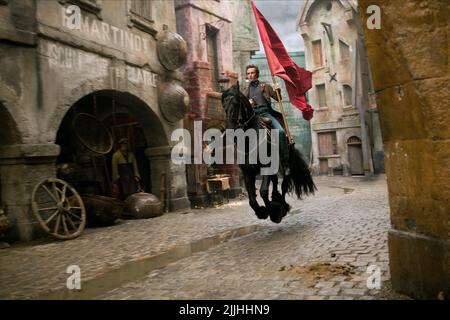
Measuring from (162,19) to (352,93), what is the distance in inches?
598

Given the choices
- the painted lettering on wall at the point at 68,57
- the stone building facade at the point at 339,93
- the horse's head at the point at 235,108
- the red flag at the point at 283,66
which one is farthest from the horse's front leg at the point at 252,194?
the stone building facade at the point at 339,93

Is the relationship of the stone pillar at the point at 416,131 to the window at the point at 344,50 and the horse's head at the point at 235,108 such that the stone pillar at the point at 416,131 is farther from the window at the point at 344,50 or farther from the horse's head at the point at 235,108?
the window at the point at 344,50

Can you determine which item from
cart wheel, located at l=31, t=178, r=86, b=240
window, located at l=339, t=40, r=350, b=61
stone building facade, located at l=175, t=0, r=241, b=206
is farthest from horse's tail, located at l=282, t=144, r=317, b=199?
window, located at l=339, t=40, r=350, b=61

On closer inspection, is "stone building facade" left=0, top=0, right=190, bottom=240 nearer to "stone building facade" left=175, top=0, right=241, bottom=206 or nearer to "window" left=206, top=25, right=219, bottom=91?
"stone building facade" left=175, top=0, right=241, bottom=206

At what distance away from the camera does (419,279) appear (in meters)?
2.54

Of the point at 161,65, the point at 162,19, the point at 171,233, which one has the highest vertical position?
the point at 162,19

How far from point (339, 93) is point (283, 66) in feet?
62.5

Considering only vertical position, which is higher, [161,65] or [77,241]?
[161,65]

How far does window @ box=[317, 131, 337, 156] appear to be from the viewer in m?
24.5

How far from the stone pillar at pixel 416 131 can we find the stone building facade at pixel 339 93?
19657mm

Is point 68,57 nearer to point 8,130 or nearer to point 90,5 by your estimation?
point 90,5
